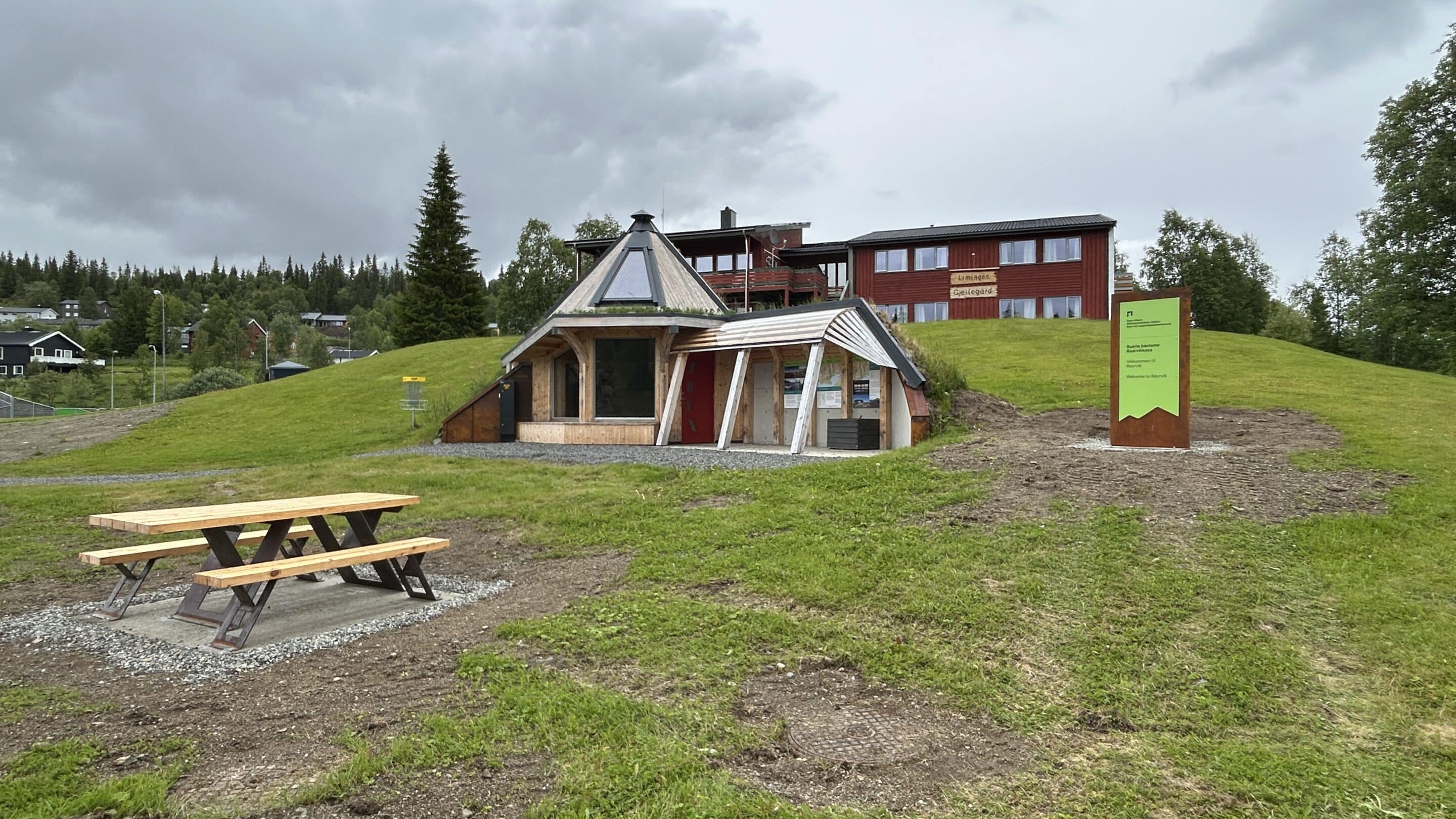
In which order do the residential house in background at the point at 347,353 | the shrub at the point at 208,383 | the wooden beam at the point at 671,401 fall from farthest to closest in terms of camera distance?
the residential house in background at the point at 347,353, the shrub at the point at 208,383, the wooden beam at the point at 671,401

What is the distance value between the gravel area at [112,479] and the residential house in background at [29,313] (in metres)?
141

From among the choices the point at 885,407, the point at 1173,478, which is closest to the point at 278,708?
the point at 1173,478

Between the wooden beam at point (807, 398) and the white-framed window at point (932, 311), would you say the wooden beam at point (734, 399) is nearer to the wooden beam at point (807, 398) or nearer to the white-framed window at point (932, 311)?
the wooden beam at point (807, 398)

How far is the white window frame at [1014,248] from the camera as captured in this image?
36531mm

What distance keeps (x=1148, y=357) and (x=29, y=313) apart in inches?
6667

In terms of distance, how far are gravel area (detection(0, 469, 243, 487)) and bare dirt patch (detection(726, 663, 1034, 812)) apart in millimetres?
14538

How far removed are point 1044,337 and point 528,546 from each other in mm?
24065

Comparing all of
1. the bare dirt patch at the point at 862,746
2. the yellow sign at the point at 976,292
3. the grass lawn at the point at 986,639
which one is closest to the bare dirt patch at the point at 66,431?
the grass lawn at the point at 986,639

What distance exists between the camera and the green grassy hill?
20.2 m

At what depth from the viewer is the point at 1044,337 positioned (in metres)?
29.0

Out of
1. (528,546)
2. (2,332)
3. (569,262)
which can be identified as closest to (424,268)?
(569,262)

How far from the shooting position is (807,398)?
15320 mm

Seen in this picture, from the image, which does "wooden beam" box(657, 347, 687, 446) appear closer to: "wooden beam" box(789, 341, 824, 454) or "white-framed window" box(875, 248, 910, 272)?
"wooden beam" box(789, 341, 824, 454)

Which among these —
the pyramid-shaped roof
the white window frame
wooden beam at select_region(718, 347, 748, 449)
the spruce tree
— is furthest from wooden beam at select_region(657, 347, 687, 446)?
the spruce tree
